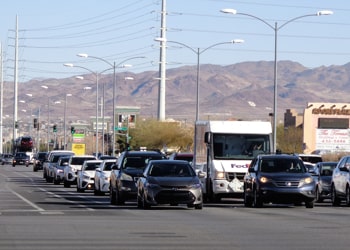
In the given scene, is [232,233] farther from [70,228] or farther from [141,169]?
[141,169]

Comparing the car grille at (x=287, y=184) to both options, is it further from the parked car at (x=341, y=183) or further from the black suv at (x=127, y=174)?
the black suv at (x=127, y=174)

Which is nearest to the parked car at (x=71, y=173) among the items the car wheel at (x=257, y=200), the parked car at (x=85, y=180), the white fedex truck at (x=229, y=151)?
the parked car at (x=85, y=180)

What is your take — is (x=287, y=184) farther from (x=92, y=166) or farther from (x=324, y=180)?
(x=92, y=166)

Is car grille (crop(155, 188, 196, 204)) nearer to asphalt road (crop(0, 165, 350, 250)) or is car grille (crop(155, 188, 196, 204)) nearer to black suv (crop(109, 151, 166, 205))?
asphalt road (crop(0, 165, 350, 250))

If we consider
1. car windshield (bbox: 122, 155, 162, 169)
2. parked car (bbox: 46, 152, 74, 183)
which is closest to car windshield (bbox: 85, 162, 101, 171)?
parked car (bbox: 46, 152, 74, 183)

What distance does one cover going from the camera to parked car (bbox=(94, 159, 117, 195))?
1850 inches

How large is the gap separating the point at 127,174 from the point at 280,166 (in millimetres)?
5246

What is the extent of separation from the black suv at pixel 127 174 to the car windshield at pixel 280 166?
4287 millimetres

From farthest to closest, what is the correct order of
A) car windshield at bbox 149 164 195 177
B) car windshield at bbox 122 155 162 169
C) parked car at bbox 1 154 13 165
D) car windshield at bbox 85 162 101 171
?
parked car at bbox 1 154 13 165
car windshield at bbox 85 162 101 171
car windshield at bbox 122 155 162 169
car windshield at bbox 149 164 195 177

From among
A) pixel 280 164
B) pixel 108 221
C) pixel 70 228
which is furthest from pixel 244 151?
pixel 70 228

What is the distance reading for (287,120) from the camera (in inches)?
6319

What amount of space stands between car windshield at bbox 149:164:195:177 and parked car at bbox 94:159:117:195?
484 inches

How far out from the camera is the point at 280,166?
36.5m

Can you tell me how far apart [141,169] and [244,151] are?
12.4 feet
